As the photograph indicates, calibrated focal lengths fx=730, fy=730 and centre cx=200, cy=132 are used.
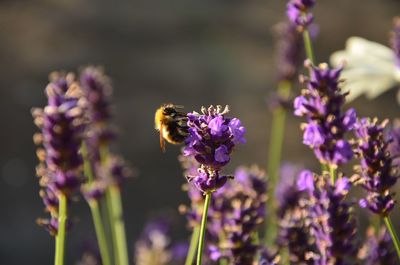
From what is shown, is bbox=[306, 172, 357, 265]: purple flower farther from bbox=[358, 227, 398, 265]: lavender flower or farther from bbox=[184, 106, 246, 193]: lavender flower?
bbox=[358, 227, 398, 265]: lavender flower

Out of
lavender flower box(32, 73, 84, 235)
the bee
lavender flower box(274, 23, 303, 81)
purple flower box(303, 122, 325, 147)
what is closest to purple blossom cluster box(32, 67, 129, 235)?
lavender flower box(32, 73, 84, 235)

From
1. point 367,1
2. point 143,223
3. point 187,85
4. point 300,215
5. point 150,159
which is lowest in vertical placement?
point 300,215

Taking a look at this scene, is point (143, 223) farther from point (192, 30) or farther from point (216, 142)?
point (216, 142)

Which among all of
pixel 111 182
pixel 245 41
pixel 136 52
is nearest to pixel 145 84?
pixel 136 52

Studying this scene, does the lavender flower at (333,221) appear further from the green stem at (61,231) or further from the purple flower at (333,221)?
the green stem at (61,231)

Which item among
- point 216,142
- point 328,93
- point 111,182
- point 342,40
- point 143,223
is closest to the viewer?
point 216,142

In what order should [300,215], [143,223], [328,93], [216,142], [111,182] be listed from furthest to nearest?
1. [143,223]
2. [111,182]
3. [300,215]
4. [328,93]
5. [216,142]
